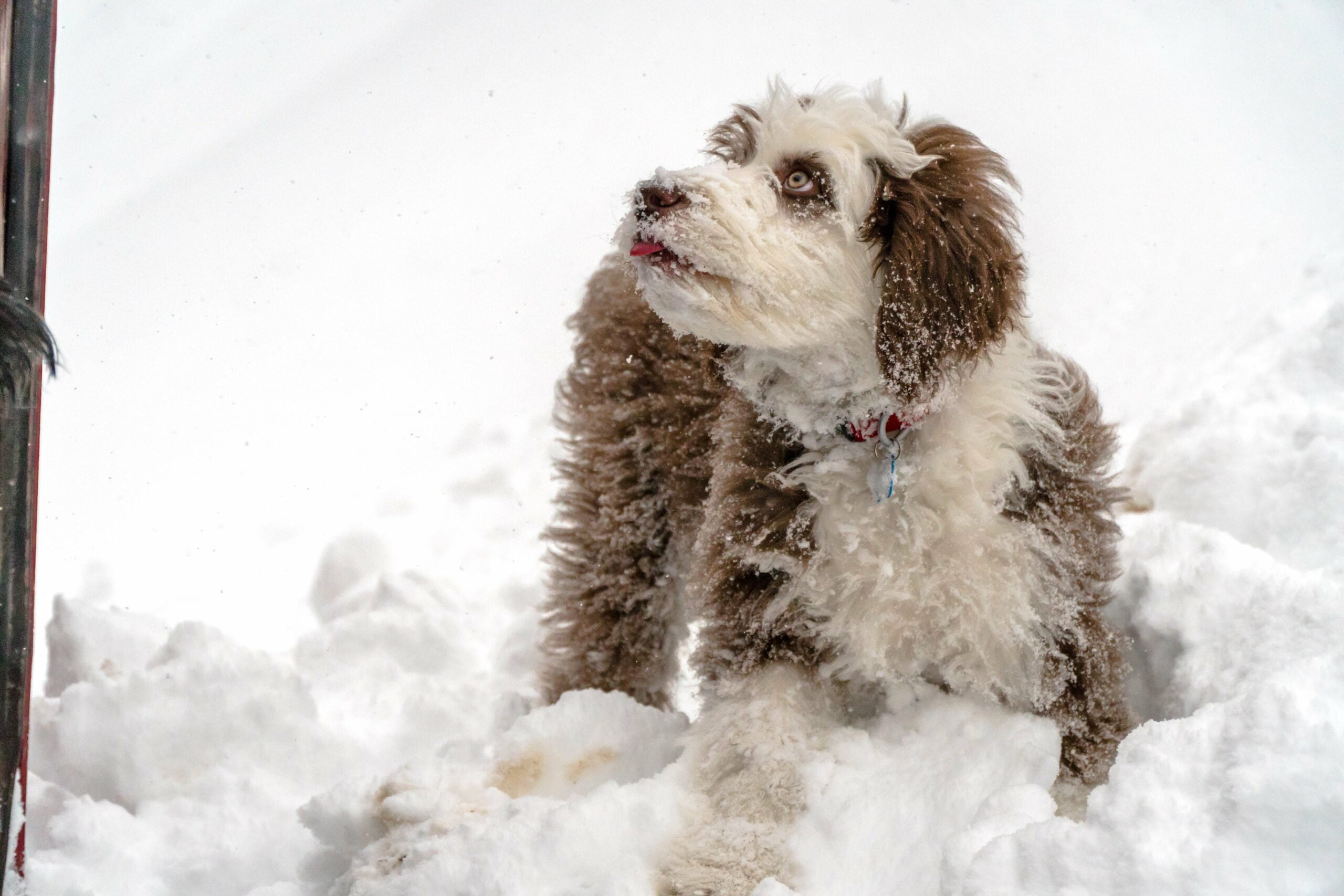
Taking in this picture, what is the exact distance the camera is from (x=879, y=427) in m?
2.33

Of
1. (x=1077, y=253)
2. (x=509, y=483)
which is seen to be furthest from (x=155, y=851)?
(x=1077, y=253)

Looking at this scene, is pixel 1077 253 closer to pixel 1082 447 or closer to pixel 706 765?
pixel 1082 447

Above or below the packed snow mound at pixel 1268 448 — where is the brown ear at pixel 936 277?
above

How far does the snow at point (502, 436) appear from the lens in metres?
2.14

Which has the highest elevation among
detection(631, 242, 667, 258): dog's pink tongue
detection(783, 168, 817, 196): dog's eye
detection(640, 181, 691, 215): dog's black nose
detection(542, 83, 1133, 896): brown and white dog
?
detection(640, 181, 691, 215): dog's black nose

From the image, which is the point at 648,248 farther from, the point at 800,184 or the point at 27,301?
the point at 27,301

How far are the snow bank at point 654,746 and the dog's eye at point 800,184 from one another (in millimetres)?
1085

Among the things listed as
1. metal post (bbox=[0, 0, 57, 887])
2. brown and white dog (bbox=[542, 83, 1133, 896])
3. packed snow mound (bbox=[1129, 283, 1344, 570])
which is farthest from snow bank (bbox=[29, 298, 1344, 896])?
metal post (bbox=[0, 0, 57, 887])

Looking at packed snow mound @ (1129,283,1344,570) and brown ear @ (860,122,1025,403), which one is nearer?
brown ear @ (860,122,1025,403)

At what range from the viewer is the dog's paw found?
2.14 m

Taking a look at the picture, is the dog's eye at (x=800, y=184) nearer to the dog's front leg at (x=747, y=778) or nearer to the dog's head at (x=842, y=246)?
the dog's head at (x=842, y=246)

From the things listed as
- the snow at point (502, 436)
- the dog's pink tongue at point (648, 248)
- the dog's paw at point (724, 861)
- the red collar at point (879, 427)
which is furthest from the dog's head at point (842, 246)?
the dog's paw at point (724, 861)

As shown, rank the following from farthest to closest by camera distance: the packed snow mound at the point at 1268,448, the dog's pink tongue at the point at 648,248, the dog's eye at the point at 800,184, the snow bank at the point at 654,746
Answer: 1. the packed snow mound at the point at 1268,448
2. the dog's eye at the point at 800,184
3. the dog's pink tongue at the point at 648,248
4. the snow bank at the point at 654,746

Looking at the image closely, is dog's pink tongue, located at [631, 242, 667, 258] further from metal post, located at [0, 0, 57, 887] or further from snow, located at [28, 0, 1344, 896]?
metal post, located at [0, 0, 57, 887]
